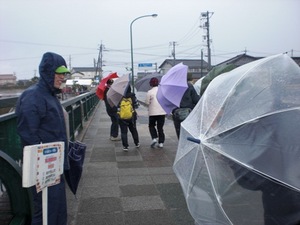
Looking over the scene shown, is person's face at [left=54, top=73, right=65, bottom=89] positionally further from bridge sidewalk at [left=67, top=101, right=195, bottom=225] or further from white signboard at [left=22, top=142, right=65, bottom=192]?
bridge sidewalk at [left=67, top=101, right=195, bottom=225]

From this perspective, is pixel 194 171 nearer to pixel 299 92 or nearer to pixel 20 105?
pixel 299 92

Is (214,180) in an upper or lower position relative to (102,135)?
upper

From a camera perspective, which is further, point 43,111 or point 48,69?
point 48,69

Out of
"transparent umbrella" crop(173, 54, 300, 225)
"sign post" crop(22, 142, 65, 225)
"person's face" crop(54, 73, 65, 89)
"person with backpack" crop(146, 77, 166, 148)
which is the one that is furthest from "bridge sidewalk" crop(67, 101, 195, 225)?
"person's face" crop(54, 73, 65, 89)

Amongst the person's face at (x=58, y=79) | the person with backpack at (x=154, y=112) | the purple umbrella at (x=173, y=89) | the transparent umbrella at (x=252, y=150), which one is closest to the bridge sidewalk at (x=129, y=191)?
the person with backpack at (x=154, y=112)

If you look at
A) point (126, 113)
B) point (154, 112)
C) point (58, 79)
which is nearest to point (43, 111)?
point (58, 79)

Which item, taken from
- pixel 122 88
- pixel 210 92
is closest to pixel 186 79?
pixel 122 88

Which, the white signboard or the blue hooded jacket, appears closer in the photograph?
the white signboard

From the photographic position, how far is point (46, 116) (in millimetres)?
3102

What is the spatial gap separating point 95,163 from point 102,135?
3654 mm

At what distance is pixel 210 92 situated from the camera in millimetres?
2969

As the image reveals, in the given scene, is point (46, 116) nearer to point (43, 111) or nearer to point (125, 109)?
point (43, 111)

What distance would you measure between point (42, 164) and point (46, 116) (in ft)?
1.87

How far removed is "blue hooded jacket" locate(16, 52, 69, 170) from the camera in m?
2.99
